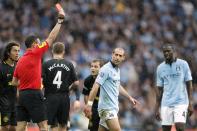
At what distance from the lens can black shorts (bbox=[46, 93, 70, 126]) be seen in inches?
714

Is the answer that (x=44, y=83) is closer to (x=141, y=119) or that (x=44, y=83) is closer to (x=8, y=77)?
(x=8, y=77)

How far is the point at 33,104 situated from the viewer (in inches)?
649

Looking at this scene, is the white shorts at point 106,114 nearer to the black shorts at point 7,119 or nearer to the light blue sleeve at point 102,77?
the light blue sleeve at point 102,77

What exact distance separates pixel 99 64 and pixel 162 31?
16.8m

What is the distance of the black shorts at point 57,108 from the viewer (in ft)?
59.5

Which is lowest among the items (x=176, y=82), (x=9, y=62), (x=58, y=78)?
(x=176, y=82)

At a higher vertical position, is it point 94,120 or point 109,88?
point 109,88

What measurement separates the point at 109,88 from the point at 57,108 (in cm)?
173

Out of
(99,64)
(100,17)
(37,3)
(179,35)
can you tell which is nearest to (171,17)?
(179,35)

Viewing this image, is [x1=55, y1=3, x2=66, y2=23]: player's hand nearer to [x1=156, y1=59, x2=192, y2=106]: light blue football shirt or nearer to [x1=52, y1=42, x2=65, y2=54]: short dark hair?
[x1=52, y1=42, x2=65, y2=54]: short dark hair

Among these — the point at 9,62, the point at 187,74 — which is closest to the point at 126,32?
the point at 187,74

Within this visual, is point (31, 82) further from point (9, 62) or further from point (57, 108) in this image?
point (57, 108)

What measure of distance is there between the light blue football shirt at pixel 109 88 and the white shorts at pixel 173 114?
1.95m

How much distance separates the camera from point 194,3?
3747 centimetres
